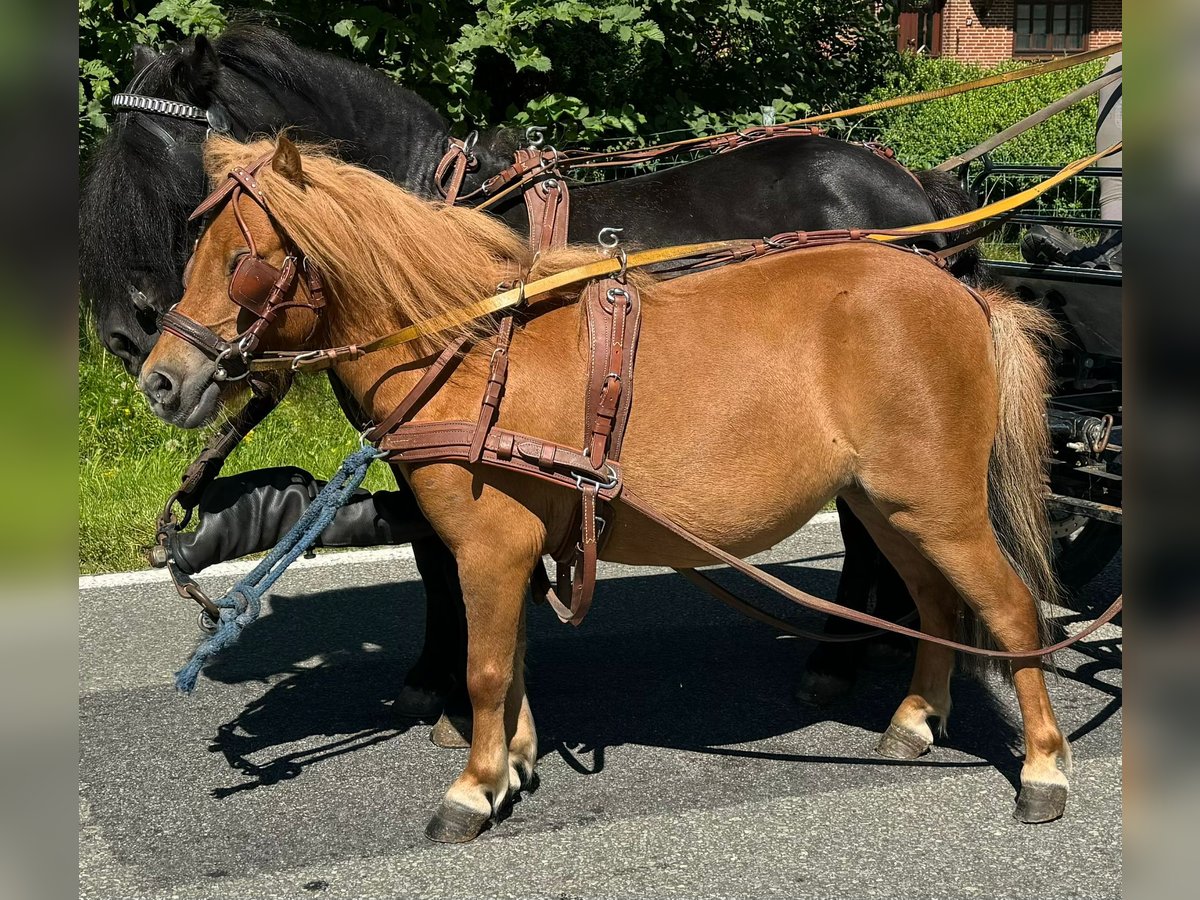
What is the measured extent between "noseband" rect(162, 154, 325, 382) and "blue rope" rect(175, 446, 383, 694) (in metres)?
0.44

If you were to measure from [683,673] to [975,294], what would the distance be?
70.7 inches

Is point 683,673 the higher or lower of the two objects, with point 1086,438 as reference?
lower

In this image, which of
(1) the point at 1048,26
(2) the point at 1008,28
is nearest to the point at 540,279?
(2) the point at 1008,28

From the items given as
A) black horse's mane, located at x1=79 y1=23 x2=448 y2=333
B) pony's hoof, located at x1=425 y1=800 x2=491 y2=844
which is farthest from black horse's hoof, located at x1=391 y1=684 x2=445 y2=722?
black horse's mane, located at x1=79 y1=23 x2=448 y2=333

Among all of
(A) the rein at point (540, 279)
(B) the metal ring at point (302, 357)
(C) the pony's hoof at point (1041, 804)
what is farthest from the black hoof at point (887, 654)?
(B) the metal ring at point (302, 357)

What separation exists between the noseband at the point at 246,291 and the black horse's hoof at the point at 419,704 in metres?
1.53

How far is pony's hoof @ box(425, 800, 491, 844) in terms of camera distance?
127 inches

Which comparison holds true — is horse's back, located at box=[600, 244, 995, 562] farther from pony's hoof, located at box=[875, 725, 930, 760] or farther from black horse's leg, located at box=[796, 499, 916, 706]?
black horse's leg, located at box=[796, 499, 916, 706]

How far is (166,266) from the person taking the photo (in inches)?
144

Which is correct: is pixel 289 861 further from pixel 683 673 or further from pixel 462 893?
pixel 683 673
